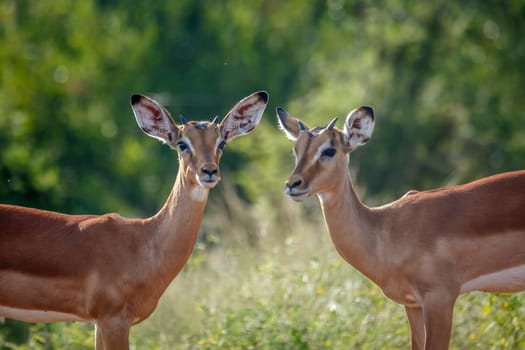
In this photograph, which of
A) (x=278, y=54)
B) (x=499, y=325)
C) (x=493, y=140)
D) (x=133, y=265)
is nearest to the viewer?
(x=133, y=265)

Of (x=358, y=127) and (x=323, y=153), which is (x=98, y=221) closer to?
(x=323, y=153)

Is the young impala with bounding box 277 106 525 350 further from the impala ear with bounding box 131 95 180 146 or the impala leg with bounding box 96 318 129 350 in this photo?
the impala leg with bounding box 96 318 129 350

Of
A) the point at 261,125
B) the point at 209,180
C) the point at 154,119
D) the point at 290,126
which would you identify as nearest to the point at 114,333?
the point at 209,180

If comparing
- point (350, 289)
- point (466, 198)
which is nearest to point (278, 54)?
point (350, 289)

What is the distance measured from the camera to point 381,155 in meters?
24.6

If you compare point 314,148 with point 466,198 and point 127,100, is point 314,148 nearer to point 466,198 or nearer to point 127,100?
point 466,198

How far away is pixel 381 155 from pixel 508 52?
338 cm

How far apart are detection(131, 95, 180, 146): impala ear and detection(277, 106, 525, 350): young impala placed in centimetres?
108

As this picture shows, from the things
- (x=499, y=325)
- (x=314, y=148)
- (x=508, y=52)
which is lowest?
(x=499, y=325)

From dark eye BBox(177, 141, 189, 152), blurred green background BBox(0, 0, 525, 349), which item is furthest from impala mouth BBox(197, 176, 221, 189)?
blurred green background BBox(0, 0, 525, 349)

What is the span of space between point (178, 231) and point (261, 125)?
16.1 meters

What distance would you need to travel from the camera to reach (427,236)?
9359 mm

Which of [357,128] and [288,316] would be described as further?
[288,316]

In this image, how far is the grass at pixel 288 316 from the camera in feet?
34.3
